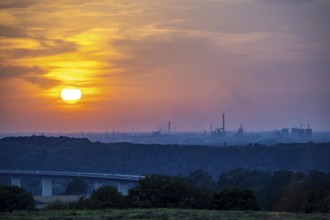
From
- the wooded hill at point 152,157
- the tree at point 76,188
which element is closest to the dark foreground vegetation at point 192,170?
the wooded hill at point 152,157

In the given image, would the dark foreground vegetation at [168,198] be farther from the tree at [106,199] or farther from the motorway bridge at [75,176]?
the motorway bridge at [75,176]

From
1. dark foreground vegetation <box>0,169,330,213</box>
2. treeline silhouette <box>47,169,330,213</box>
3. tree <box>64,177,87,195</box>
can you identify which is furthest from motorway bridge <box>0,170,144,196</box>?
→ dark foreground vegetation <box>0,169,330,213</box>

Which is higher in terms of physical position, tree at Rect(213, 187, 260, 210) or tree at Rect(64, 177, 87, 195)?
tree at Rect(213, 187, 260, 210)

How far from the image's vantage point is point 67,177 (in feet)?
482

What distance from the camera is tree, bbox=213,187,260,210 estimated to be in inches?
1813

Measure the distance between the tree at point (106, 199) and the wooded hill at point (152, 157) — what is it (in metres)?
103

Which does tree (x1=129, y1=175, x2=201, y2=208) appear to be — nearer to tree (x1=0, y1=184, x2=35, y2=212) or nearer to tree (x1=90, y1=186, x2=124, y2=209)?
tree (x1=90, y1=186, x2=124, y2=209)

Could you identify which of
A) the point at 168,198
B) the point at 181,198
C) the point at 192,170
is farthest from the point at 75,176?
the point at 181,198

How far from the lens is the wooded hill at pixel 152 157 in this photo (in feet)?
525

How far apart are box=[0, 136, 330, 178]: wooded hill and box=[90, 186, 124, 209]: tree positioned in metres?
103

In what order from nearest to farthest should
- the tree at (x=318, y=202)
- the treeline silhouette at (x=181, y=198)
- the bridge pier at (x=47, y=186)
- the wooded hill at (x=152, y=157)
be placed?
the tree at (x=318, y=202)
the treeline silhouette at (x=181, y=198)
the bridge pier at (x=47, y=186)
the wooded hill at (x=152, y=157)

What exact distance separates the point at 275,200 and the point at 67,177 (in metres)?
87.6

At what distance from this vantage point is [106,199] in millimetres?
49875

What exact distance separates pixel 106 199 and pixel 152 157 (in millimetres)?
129538
